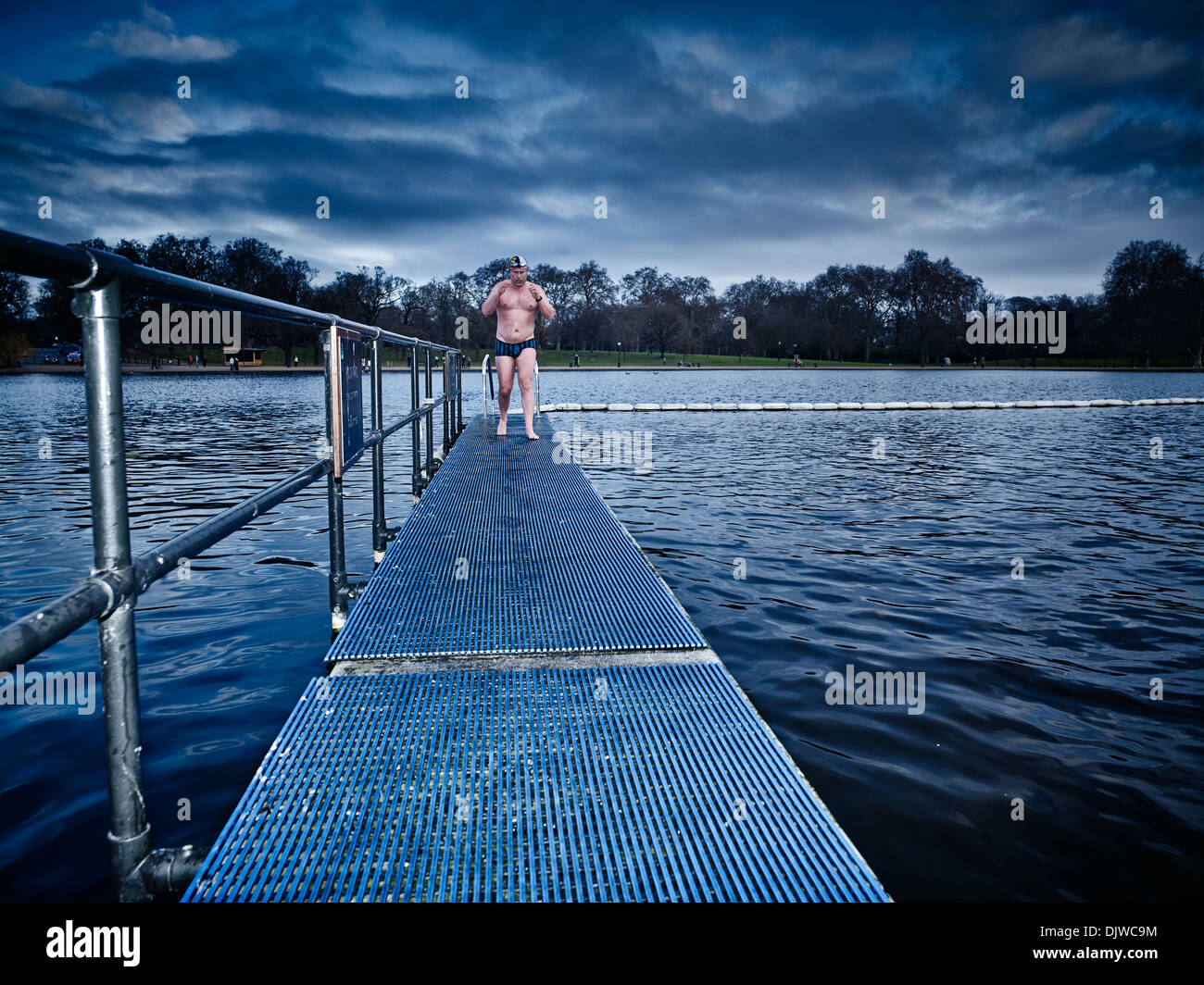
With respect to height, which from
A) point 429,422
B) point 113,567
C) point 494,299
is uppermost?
point 494,299

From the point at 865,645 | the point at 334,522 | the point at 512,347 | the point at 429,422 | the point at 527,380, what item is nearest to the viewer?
the point at 334,522

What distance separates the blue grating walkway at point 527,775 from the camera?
1.76 meters

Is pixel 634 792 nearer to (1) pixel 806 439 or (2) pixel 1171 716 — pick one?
(2) pixel 1171 716

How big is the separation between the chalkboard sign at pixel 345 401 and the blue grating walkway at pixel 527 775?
68 cm

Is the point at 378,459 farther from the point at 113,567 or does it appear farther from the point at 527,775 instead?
the point at 113,567

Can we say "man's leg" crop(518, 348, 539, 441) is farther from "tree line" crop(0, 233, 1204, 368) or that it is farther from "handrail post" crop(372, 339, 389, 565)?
"tree line" crop(0, 233, 1204, 368)

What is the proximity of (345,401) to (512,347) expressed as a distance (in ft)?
21.8

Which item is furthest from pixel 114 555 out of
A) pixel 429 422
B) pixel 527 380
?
pixel 527 380

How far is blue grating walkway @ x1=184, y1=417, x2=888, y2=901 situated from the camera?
5.77ft

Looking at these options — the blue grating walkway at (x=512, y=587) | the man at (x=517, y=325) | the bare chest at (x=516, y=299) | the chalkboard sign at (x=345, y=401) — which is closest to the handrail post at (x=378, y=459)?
the blue grating walkway at (x=512, y=587)

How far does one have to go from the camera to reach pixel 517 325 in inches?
385

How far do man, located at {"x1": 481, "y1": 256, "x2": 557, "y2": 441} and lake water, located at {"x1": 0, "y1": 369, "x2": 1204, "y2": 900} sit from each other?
1.72m

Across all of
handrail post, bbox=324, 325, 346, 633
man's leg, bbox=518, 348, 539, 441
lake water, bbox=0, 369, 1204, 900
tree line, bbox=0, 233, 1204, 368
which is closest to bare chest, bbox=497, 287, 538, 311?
man's leg, bbox=518, 348, 539, 441

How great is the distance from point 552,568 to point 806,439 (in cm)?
1207
